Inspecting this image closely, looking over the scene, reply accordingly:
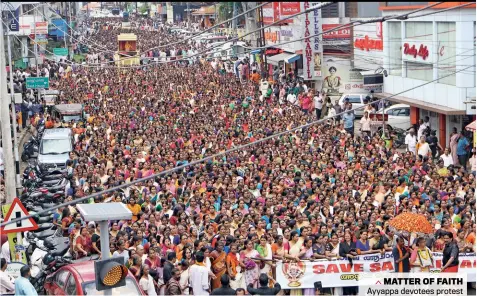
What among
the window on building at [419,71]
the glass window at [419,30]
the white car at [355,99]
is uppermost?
the glass window at [419,30]

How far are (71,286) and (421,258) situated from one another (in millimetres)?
4830

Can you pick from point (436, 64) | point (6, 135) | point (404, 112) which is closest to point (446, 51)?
point (436, 64)

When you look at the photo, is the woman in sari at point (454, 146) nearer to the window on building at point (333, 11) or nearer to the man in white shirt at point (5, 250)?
the man in white shirt at point (5, 250)

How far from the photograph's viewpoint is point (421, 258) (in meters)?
14.0

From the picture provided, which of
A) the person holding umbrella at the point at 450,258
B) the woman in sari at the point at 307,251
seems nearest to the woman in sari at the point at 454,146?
the person holding umbrella at the point at 450,258

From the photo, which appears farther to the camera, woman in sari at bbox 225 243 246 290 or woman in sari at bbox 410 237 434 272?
woman in sari at bbox 410 237 434 272

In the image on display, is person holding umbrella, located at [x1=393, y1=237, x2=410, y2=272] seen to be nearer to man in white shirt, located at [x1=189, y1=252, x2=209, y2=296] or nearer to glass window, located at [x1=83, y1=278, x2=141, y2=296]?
man in white shirt, located at [x1=189, y1=252, x2=209, y2=296]

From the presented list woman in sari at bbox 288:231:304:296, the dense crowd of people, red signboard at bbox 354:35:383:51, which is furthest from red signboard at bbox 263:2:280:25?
woman in sari at bbox 288:231:304:296

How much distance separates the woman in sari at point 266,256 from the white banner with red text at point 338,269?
0.41ft

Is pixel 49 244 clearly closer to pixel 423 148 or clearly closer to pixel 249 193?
pixel 249 193

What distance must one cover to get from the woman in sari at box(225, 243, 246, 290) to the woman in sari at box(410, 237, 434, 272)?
→ 232cm

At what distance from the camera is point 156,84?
1789 inches

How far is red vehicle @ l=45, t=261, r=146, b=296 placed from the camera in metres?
11.5

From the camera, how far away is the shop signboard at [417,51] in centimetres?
2927
